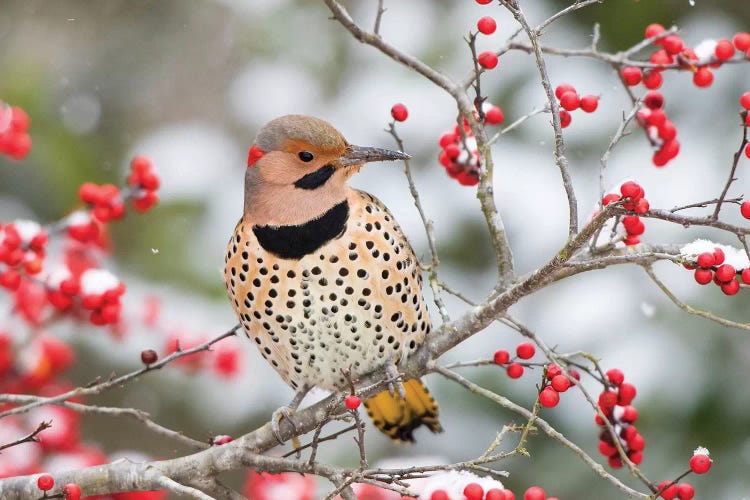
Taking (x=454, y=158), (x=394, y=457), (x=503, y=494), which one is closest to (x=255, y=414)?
(x=394, y=457)

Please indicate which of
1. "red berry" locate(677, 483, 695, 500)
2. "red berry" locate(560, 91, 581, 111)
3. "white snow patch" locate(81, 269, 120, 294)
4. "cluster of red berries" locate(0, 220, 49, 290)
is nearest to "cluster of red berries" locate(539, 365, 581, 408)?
"red berry" locate(677, 483, 695, 500)

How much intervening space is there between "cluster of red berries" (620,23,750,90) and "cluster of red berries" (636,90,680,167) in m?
0.04

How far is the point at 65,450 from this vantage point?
2.79m

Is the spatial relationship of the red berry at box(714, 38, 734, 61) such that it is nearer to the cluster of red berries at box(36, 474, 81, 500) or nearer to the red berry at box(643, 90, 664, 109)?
the red berry at box(643, 90, 664, 109)

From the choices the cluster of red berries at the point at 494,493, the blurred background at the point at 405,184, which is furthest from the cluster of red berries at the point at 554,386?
the blurred background at the point at 405,184

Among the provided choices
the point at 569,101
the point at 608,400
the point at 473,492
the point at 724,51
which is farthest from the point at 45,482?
the point at 724,51

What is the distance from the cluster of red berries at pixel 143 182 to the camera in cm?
236

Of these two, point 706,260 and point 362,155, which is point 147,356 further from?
point 706,260

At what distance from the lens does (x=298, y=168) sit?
2193 millimetres

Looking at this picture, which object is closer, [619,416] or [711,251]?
[711,251]

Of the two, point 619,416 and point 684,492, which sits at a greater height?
point 619,416

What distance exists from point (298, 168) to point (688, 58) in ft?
2.74

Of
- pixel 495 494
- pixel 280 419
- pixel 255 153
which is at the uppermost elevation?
pixel 255 153

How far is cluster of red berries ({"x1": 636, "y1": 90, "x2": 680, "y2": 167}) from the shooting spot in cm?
216
